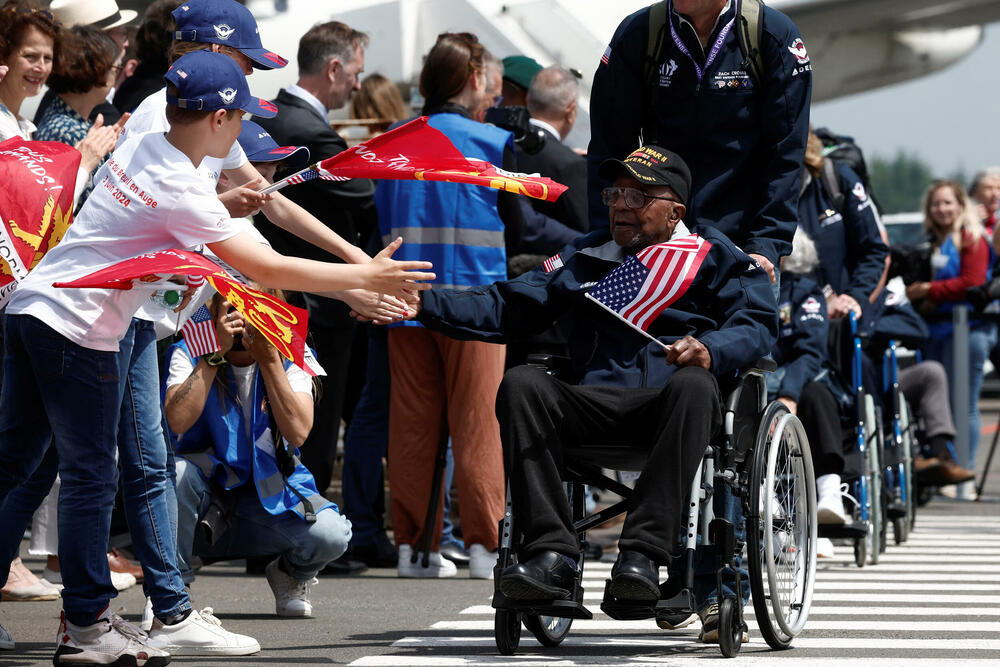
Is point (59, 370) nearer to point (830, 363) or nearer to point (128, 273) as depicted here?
point (128, 273)

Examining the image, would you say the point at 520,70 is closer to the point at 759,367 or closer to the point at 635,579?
the point at 759,367

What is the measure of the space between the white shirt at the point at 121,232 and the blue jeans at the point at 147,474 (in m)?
0.32

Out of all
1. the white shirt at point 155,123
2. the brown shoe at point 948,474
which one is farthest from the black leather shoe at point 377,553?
the brown shoe at point 948,474

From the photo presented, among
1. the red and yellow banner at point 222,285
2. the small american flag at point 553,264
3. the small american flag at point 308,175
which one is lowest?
the red and yellow banner at point 222,285

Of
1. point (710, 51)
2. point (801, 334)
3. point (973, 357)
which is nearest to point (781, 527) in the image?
point (710, 51)

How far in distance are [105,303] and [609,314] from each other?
1.60 metres

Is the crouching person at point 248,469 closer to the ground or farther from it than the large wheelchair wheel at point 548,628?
farther from it

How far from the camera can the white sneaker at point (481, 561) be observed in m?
7.23

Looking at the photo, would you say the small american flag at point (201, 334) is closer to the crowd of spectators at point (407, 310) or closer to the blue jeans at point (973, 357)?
the crowd of spectators at point (407, 310)

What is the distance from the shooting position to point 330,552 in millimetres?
5938

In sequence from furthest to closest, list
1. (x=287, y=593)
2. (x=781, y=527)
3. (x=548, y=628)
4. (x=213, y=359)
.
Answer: (x=287, y=593) < (x=213, y=359) < (x=781, y=527) < (x=548, y=628)

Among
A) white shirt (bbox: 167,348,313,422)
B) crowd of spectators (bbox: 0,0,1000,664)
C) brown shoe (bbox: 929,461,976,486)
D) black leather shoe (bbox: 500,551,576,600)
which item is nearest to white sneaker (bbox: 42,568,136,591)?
crowd of spectators (bbox: 0,0,1000,664)

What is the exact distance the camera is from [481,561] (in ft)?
23.7

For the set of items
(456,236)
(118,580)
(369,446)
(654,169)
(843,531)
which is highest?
(654,169)
